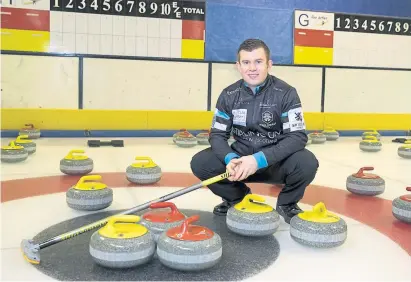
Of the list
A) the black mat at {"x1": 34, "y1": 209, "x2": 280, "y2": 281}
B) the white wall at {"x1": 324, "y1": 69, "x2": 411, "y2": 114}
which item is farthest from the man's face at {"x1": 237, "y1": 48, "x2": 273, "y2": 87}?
the white wall at {"x1": 324, "y1": 69, "x2": 411, "y2": 114}

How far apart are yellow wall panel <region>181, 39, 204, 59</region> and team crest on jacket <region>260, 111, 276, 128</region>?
321cm

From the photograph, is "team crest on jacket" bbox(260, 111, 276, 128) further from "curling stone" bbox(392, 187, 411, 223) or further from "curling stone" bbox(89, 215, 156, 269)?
"curling stone" bbox(89, 215, 156, 269)

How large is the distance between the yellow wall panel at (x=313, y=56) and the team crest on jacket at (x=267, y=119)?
3.56m

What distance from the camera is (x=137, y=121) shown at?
480 cm

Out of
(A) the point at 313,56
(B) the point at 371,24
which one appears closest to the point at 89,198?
(A) the point at 313,56

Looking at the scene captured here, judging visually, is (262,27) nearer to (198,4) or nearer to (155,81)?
(198,4)

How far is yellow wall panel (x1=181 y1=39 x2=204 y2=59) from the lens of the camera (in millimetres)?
4832

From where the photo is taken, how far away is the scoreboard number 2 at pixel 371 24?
528cm

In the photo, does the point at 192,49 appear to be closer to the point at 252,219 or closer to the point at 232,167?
the point at 232,167

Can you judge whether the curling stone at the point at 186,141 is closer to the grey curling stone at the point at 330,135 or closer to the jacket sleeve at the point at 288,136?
the grey curling stone at the point at 330,135

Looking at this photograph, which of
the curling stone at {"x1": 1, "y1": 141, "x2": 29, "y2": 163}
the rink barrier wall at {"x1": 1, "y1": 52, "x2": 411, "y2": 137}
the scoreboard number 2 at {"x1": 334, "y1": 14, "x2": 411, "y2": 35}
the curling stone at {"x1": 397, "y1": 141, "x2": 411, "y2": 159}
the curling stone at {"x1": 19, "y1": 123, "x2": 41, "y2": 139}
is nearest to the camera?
the curling stone at {"x1": 1, "y1": 141, "x2": 29, "y2": 163}

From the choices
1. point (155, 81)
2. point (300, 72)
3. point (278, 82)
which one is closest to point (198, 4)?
point (155, 81)

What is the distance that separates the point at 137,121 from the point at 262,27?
174 cm

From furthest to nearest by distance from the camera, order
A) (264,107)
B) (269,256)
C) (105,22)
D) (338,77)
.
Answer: (338,77)
(105,22)
(264,107)
(269,256)
